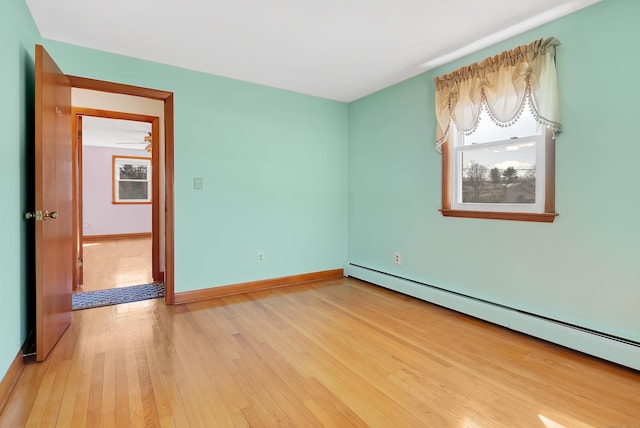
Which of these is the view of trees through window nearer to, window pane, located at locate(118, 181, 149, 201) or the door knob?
the door knob

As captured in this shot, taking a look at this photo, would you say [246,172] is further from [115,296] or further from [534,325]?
[534,325]

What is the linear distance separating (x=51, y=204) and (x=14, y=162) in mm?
379

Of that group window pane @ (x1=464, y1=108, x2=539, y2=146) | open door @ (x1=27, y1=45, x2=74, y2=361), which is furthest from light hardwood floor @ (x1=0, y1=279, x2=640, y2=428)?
window pane @ (x1=464, y1=108, x2=539, y2=146)

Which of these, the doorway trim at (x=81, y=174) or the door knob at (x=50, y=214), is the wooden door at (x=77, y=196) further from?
the door knob at (x=50, y=214)

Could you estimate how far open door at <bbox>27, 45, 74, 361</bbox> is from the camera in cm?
204

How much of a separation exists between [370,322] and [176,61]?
2990mm

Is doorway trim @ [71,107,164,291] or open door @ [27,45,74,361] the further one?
doorway trim @ [71,107,164,291]

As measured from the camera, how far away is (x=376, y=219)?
393cm

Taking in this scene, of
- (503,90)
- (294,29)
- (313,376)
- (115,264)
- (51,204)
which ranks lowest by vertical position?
(313,376)

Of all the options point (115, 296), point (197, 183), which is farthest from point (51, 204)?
point (115, 296)

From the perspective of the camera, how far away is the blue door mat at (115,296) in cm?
322

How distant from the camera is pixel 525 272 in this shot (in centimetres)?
251

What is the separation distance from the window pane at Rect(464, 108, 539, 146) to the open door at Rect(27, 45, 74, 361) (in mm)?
3306

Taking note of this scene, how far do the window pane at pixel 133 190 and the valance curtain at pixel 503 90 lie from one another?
7.86m
